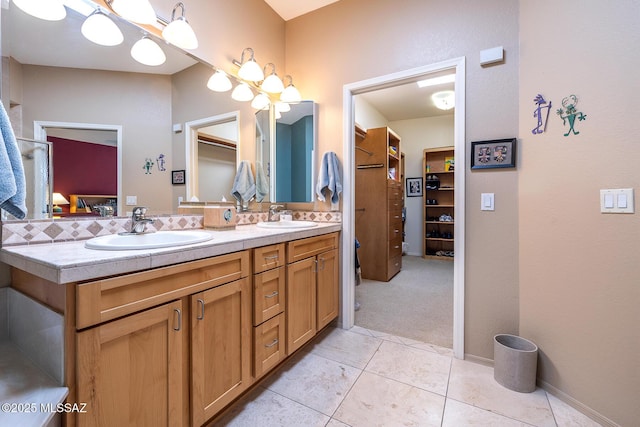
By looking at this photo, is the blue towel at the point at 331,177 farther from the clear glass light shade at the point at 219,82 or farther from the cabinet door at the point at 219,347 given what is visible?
the cabinet door at the point at 219,347

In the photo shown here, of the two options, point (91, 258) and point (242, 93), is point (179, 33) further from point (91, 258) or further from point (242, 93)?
point (91, 258)

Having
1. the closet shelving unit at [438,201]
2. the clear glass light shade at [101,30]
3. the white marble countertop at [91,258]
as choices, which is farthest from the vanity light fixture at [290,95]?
the closet shelving unit at [438,201]

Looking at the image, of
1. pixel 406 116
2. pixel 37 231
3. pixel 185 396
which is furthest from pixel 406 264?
pixel 37 231

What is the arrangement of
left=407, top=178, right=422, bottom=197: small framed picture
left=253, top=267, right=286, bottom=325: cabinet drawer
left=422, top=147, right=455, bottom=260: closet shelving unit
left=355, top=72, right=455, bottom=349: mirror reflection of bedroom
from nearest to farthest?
left=253, top=267, right=286, bottom=325: cabinet drawer → left=355, top=72, right=455, bottom=349: mirror reflection of bedroom → left=422, top=147, right=455, bottom=260: closet shelving unit → left=407, top=178, right=422, bottom=197: small framed picture

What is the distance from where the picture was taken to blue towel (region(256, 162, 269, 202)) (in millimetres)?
2352

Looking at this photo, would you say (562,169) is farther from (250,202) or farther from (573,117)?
(250,202)

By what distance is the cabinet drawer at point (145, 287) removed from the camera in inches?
32.4

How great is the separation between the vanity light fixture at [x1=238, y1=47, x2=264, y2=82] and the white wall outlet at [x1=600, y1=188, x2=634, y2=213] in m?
2.26

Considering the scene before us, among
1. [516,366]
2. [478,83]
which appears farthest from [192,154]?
[516,366]

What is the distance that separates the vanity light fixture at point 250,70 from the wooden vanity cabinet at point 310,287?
1.35 m

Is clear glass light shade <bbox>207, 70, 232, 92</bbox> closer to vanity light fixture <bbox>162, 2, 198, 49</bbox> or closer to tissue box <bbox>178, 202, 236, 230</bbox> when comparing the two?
vanity light fixture <bbox>162, 2, 198, 49</bbox>

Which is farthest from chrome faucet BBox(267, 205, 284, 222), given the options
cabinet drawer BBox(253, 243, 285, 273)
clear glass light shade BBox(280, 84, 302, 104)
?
clear glass light shade BBox(280, 84, 302, 104)

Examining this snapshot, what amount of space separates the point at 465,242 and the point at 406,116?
4.07 metres

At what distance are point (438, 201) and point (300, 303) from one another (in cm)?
444
